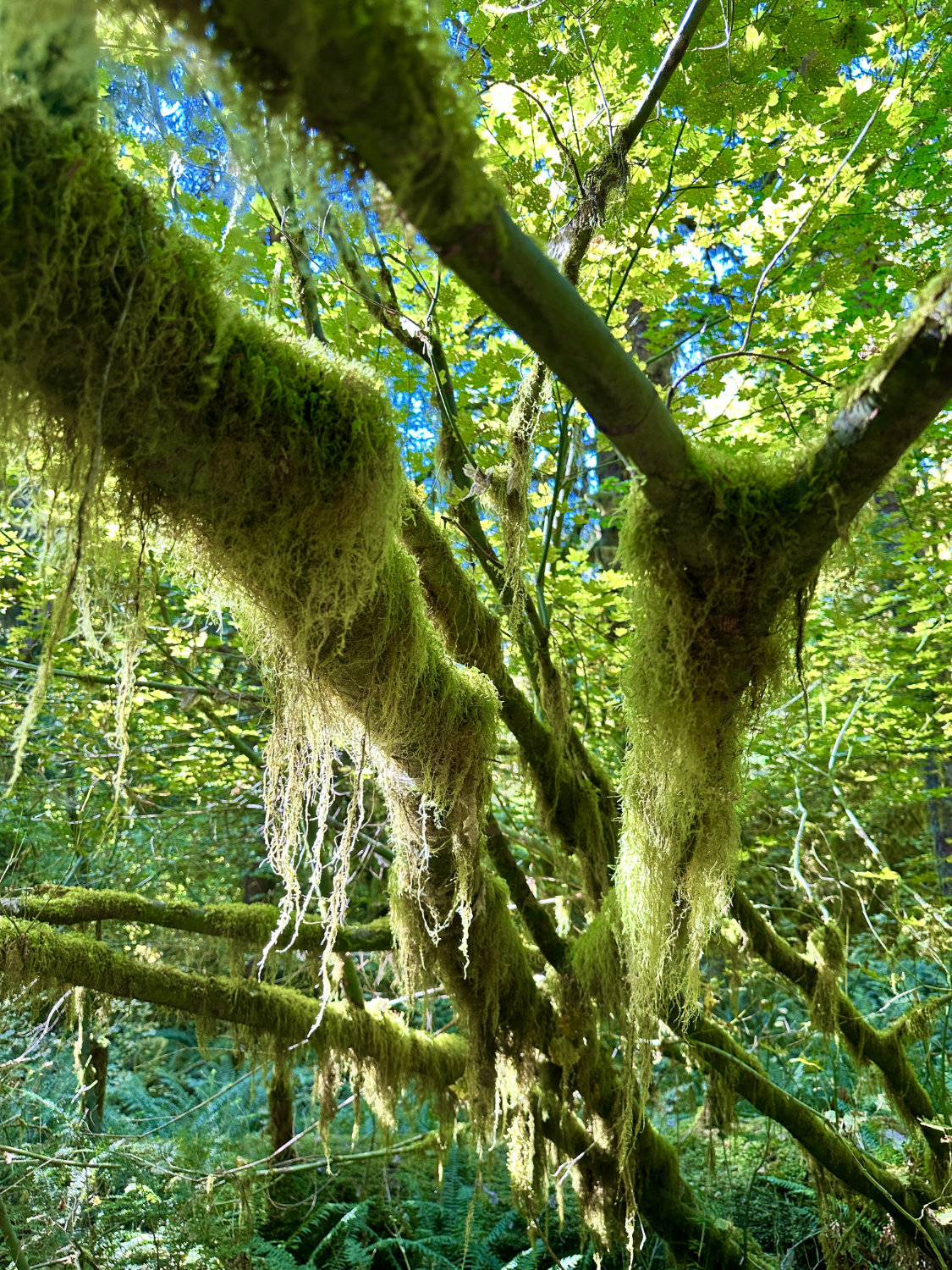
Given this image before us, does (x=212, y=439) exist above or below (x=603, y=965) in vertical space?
above

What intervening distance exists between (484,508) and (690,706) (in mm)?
1629

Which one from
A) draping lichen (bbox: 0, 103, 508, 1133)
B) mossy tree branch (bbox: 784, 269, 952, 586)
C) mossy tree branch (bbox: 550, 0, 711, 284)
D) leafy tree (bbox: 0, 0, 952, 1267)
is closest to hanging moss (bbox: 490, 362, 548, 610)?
leafy tree (bbox: 0, 0, 952, 1267)

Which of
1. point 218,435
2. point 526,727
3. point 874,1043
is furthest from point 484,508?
point 874,1043

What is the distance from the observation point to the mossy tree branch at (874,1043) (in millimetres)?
4398

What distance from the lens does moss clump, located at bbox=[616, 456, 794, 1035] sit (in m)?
1.60

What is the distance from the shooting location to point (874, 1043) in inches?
182

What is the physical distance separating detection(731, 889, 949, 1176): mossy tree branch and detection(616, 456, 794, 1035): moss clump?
80.9 inches

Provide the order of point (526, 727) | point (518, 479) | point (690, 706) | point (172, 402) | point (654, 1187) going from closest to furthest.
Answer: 1. point (172, 402)
2. point (690, 706)
3. point (518, 479)
4. point (526, 727)
5. point (654, 1187)

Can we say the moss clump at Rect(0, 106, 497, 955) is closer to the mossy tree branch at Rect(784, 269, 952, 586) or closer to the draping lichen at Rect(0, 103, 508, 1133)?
the draping lichen at Rect(0, 103, 508, 1133)

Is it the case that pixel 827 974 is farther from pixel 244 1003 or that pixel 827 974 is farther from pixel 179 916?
pixel 179 916

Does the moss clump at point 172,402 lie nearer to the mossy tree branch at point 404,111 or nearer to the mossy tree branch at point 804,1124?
the mossy tree branch at point 404,111

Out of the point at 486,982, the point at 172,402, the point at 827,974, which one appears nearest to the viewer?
the point at 172,402

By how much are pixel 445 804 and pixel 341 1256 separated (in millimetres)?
4821

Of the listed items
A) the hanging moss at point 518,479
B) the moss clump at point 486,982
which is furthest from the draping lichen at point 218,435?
the moss clump at point 486,982
